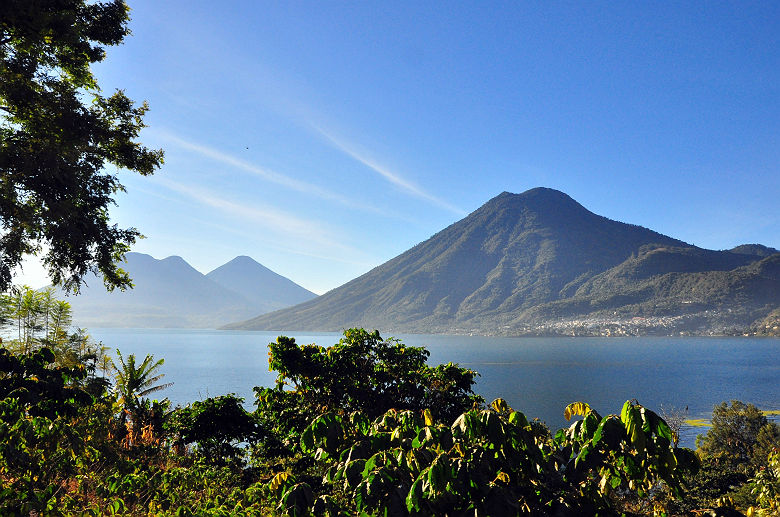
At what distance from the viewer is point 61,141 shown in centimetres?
1108

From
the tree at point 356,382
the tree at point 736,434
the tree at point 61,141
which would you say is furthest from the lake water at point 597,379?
the tree at point 61,141

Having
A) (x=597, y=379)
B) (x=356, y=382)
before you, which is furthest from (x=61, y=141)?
(x=597, y=379)

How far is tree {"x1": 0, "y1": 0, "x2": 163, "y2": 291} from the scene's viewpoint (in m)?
10.1

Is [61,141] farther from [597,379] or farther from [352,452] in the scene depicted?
[597,379]

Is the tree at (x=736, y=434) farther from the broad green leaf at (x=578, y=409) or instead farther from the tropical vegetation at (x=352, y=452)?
the broad green leaf at (x=578, y=409)

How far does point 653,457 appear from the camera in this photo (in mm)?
2662

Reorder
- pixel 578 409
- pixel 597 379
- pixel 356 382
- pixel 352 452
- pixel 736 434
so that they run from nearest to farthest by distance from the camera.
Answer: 1. pixel 352 452
2. pixel 578 409
3. pixel 356 382
4. pixel 736 434
5. pixel 597 379

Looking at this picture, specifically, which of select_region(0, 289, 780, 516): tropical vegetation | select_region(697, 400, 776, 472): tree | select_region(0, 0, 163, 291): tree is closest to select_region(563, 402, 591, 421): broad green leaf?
select_region(0, 289, 780, 516): tropical vegetation

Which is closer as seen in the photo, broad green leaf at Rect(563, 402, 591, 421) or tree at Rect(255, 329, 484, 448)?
broad green leaf at Rect(563, 402, 591, 421)

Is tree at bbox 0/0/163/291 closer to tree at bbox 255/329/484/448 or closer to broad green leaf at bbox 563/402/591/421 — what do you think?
tree at bbox 255/329/484/448

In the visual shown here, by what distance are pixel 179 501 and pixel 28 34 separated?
10479 millimetres

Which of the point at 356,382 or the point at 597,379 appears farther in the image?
the point at 597,379

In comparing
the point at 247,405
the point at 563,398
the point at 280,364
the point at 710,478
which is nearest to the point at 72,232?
the point at 280,364

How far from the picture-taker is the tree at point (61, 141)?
33.0 feet
